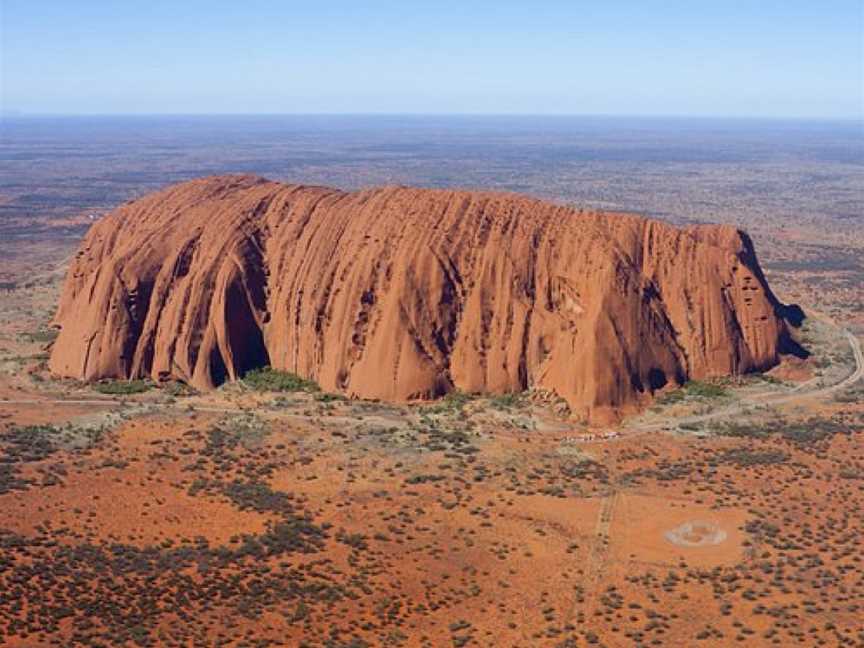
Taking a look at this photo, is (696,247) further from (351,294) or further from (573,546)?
(573,546)

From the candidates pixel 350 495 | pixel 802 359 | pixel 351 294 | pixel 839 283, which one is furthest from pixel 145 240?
pixel 839 283

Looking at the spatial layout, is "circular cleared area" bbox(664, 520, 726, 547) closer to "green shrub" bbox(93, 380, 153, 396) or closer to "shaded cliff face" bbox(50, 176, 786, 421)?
A: "shaded cliff face" bbox(50, 176, 786, 421)

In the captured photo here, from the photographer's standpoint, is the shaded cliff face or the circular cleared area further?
the shaded cliff face

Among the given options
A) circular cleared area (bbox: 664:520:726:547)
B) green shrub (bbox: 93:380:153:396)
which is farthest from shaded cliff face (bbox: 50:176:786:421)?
circular cleared area (bbox: 664:520:726:547)

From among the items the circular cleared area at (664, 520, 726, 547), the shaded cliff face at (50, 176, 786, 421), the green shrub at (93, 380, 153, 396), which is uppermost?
the shaded cliff face at (50, 176, 786, 421)

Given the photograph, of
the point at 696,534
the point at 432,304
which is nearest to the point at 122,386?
the point at 432,304

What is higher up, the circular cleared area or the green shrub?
the green shrub
